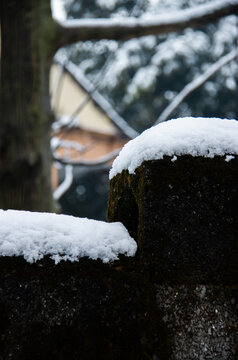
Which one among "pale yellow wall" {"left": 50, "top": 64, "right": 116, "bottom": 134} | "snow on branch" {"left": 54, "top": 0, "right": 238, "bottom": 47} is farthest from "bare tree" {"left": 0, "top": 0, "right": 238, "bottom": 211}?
"pale yellow wall" {"left": 50, "top": 64, "right": 116, "bottom": 134}

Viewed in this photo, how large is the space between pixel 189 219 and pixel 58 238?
32 cm

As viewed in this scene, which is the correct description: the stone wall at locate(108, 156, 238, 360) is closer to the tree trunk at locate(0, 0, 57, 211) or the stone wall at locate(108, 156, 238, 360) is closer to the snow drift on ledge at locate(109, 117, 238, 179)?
the snow drift on ledge at locate(109, 117, 238, 179)

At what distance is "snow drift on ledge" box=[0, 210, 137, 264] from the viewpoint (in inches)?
35.5

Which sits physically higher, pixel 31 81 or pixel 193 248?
pixel 193 248

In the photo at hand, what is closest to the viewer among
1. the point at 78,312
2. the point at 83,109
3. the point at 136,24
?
the point at 78,312

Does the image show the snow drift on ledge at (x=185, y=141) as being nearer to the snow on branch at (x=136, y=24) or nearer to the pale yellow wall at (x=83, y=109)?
the snow on branch at (x=136, y=24)

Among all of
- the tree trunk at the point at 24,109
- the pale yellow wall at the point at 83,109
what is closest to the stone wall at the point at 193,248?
the tree trunk at the point at 24,109

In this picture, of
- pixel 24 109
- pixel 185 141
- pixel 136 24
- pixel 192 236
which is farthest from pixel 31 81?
pixel 192 236

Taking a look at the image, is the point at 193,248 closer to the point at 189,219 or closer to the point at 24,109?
the point at 189,219

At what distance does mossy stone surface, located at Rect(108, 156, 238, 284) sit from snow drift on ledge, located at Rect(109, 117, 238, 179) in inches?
0.8

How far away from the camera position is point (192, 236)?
97cm

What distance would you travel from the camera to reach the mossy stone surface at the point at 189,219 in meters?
0.96

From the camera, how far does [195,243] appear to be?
0.97 metres

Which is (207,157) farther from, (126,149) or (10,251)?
(10,251)
